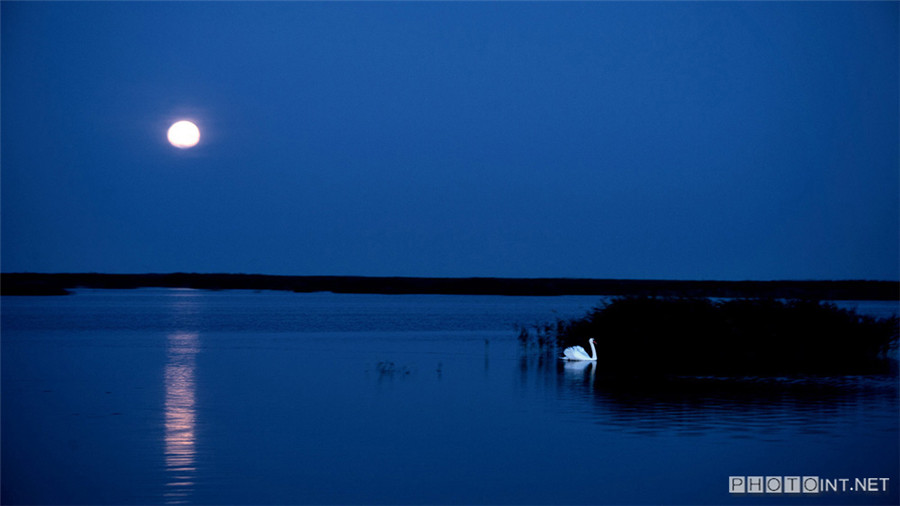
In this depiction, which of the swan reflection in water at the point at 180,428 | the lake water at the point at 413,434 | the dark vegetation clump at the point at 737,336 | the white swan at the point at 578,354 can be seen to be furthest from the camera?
the white swan at the point at 578,354

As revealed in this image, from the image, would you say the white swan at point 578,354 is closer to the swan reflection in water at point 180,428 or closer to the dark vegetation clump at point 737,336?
the dark vegetation clump at point 737,336

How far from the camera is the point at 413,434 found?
59.5 ft

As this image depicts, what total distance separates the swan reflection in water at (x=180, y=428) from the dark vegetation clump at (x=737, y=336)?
11.4 m

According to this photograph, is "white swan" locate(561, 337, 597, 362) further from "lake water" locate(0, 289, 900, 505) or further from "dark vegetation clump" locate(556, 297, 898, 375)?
"lake water" locate(0, 289, 900, 505)

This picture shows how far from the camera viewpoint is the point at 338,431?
18.2 metres

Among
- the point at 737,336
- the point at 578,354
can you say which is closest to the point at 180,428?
the point at 578,354

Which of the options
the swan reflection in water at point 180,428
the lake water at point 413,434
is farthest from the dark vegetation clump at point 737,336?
the swan reflection in water at point 180,428

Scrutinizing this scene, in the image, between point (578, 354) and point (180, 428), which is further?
point (578, 354)

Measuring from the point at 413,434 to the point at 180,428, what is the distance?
3975mm

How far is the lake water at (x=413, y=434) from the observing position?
46.8ft

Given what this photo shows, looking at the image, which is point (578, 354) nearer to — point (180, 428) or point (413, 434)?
point (413, 434)

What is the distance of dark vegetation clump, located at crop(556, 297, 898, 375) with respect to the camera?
29625mm

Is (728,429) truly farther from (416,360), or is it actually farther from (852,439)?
(416,360)

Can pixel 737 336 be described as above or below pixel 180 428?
above
